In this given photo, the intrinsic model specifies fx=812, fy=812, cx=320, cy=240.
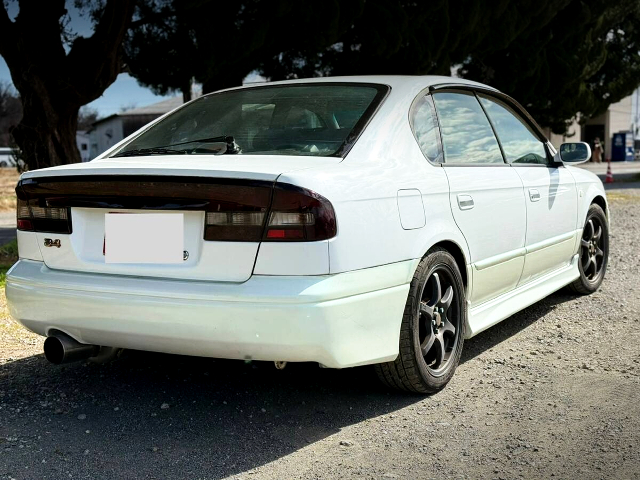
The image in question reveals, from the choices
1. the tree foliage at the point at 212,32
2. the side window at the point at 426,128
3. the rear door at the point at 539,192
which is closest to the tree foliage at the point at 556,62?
the tree foliage at the point at 212,32

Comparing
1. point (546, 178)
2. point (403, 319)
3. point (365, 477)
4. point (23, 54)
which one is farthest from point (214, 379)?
point (23, 54)

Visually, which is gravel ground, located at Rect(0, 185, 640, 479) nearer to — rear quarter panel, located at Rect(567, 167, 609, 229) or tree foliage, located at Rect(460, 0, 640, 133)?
rear quarter panel, located at Rect(567, 167, 609, 229)

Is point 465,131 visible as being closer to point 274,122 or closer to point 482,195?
point 482,195

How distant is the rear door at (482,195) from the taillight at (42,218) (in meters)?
1.77

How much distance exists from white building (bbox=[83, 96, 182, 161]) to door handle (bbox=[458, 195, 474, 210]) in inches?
1717

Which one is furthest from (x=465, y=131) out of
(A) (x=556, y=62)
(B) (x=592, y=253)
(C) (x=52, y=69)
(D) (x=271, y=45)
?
(A) (x=556, y=62)

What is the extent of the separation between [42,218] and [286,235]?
1183 millimetres

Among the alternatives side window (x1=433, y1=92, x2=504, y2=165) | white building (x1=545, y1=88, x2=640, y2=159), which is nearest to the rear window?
side window (x1=433, y1=92, x2=504, y2=165)

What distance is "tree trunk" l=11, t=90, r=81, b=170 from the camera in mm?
9773

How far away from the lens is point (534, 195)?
485 centimetres

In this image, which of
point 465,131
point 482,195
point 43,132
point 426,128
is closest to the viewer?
point 426,128

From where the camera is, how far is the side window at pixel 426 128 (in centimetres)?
397

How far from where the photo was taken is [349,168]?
3.37 meters

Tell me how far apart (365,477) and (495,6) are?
14232mm
